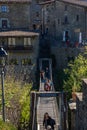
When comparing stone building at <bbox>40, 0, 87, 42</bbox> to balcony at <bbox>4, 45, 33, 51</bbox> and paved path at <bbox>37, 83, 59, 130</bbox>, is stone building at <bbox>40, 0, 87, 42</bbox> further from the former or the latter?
paved path at <bbox>37, 83, 59, 130</bbox>

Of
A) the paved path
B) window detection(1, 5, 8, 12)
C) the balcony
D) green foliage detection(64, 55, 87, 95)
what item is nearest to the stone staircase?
the paved path

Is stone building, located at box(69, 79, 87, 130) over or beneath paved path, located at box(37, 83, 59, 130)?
over

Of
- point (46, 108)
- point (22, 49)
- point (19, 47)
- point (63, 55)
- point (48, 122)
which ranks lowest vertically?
point (46, 108)

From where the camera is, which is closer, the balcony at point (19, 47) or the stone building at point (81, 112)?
the stone building at point (81, 112)

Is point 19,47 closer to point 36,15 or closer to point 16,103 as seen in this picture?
point 16,103

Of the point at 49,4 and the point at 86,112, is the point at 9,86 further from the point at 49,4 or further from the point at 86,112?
the point at 49,4

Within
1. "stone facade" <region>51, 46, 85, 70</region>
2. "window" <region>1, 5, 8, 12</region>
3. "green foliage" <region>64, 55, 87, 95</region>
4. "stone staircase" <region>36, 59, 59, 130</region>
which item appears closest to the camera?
"stone staircase" <region>36, 59, 59, 130</region>

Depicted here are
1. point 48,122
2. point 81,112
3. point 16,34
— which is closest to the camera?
point 48,122

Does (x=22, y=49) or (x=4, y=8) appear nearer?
(x=22, y=49)

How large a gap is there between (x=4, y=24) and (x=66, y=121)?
3580cm

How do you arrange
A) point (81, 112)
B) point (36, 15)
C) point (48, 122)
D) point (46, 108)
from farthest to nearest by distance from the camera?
point (36, 15) < point (46, 108) < point (81, 112) < point (48, 122)


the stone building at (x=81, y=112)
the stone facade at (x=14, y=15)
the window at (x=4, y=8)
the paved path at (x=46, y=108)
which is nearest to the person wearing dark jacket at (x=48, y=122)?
the stone building at (x=81, y=112)

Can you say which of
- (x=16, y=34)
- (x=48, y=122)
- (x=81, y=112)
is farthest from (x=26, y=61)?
(x=48, y=122)

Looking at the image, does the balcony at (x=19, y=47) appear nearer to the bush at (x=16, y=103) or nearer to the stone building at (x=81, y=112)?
the bush at (x=16, y=103)
